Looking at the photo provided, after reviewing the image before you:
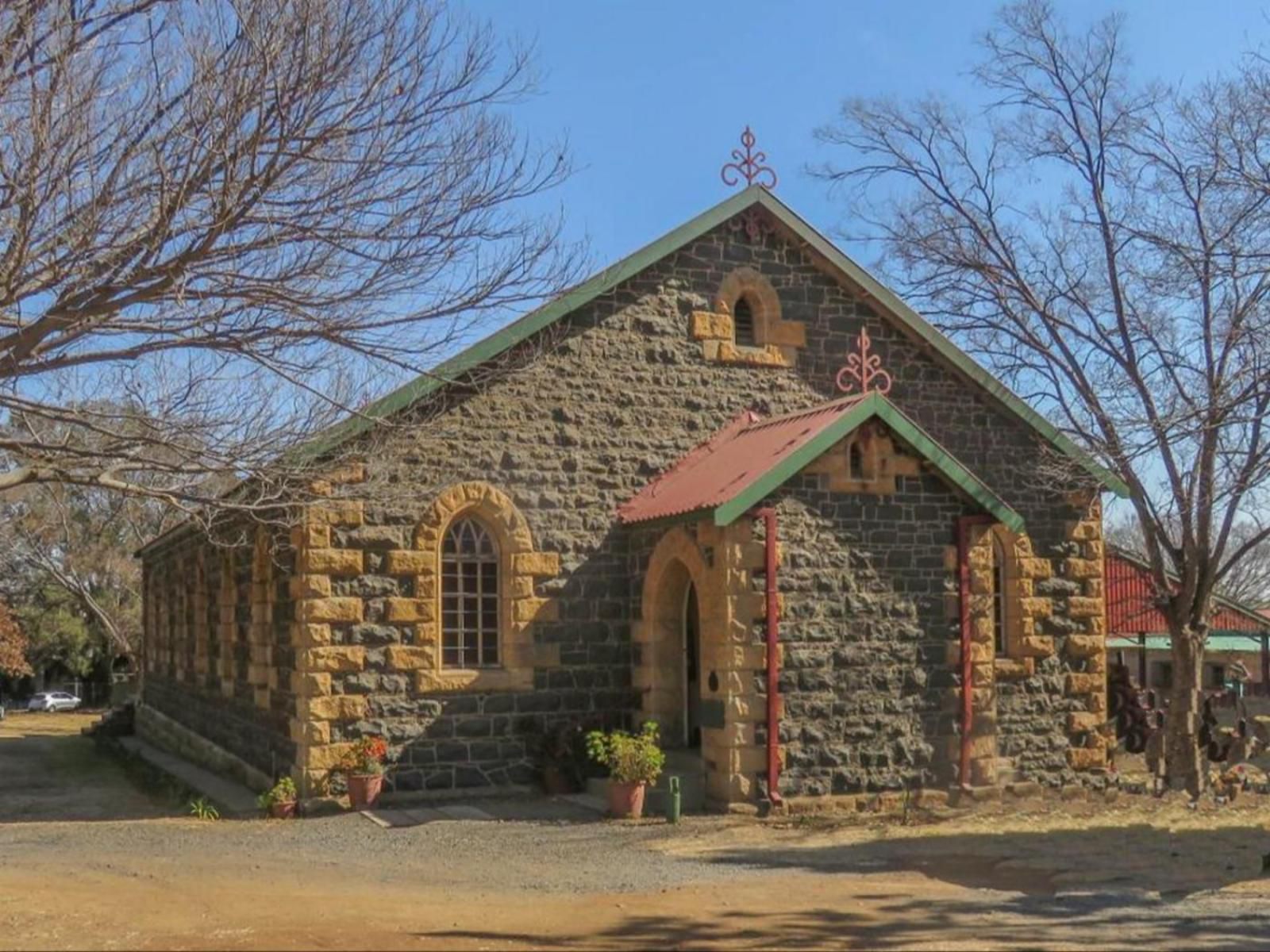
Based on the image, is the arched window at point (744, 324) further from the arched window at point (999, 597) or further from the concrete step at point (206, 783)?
the concrete step at point (206, 783)

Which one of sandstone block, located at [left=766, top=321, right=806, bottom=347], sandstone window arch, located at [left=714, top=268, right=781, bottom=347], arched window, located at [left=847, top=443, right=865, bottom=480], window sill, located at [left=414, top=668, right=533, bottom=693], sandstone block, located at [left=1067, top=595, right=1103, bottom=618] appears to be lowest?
window sill, located at [left=414, top=668, right=533, bottom=693]

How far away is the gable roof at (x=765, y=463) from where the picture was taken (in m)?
14.3

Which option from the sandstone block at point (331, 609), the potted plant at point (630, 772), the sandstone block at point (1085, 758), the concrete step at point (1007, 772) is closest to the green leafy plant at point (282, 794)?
the sandstone block at point (331, 609)

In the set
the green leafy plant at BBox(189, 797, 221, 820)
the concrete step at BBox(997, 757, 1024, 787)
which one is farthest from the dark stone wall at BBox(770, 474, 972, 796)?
the green leafy plant at BBox(189, 797, 221, 820)

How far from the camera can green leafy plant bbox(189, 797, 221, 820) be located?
615 inches

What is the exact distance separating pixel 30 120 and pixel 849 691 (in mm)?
9594

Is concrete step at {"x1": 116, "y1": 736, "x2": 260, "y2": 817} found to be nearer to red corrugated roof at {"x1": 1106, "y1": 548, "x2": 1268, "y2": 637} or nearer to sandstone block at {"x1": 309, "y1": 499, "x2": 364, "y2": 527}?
sandstone block at {"x1": 309, "y1": 499, "x2": 364, "y2": 527}

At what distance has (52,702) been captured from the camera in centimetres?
5744

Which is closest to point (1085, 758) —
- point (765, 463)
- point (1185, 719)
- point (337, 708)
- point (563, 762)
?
point (1185, 719)

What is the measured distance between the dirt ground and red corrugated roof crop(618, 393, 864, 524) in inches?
131

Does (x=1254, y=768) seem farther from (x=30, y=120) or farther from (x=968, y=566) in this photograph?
(x=30, y=120)

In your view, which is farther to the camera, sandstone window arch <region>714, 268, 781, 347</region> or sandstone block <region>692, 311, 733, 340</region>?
sandstone window arch <region>714, 268, 781, 347</region>

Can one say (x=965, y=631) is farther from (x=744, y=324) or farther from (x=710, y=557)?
(x=744, y=324)

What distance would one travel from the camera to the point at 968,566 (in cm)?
1545
